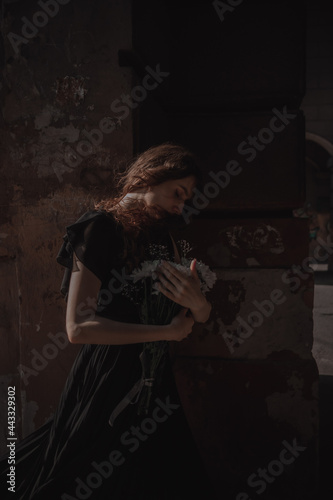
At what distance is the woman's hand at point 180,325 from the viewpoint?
51.3 inches

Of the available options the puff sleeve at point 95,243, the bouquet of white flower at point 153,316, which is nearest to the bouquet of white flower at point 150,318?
the bouquet of white flower at point 153,316

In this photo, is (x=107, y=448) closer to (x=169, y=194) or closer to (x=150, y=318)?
(x=150, y=318)

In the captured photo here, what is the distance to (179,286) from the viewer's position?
129cm

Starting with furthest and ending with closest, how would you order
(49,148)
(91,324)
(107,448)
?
(49,148) < (107,448) < (91,324)

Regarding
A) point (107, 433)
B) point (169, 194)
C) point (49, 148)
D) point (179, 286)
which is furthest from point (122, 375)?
point (49, 148)

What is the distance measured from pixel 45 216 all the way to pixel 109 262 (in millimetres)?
920

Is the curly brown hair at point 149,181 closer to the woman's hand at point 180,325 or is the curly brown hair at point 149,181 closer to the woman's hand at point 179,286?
the woman's hand at point 179,286

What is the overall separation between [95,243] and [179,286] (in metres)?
0.30

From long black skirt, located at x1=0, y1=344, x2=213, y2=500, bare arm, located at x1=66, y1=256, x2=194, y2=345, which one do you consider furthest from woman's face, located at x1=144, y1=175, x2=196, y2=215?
long black skirt, located at x1=0, y1=344, x2=213, y2=500

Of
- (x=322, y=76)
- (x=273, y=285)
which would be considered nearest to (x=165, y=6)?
(x=273, y=285)

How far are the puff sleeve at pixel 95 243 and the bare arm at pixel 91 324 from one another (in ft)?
0.11

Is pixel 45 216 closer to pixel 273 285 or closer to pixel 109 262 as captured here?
pixel 109 262

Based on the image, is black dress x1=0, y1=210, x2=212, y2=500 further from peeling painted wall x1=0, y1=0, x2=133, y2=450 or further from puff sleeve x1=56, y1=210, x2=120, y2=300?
peeling painted wall x1=0, y1=0, x2=133, y2=450

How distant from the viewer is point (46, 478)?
1.40 m
